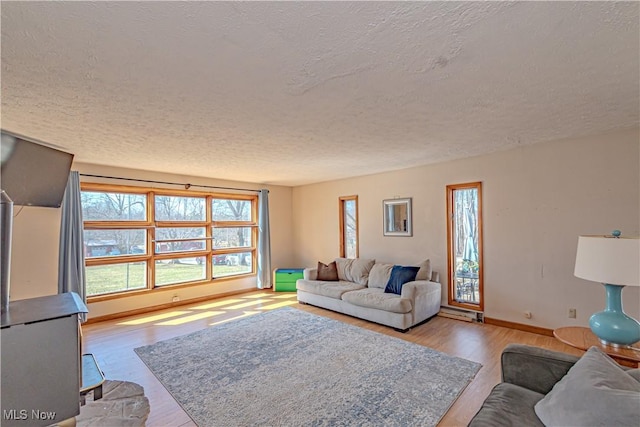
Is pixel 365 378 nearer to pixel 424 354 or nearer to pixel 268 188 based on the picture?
pixel 424 354

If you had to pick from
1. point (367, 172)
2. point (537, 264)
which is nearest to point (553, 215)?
point (537, 264)

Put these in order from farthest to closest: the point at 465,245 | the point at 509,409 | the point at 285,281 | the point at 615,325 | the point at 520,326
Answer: the point at 285,281 < the point at 465,245 < the point at 520,326 < the point at 615,325 < the point at 509,409

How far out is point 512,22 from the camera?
1.37m

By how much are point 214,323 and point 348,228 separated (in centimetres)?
304

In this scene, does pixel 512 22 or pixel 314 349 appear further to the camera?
pixel 314 349

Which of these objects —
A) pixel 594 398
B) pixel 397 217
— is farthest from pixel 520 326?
pixel 594 398

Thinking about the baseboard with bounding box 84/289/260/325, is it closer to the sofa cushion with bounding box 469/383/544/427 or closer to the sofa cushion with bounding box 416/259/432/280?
the sofa cushion with bounding box 416/259/432/280

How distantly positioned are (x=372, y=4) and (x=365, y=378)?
2.73 meters

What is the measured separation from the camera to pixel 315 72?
1791 millimetres

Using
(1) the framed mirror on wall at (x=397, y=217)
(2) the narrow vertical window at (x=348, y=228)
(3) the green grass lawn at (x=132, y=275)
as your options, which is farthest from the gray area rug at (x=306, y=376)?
(2) the narrow vertical window at (x=348, y=228)

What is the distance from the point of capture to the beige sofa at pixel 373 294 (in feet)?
12.5

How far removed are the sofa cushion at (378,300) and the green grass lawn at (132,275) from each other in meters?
2.93

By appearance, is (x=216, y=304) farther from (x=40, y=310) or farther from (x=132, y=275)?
(x=40, y=310)

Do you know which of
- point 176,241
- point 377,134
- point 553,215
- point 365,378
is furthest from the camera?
point 176,241
